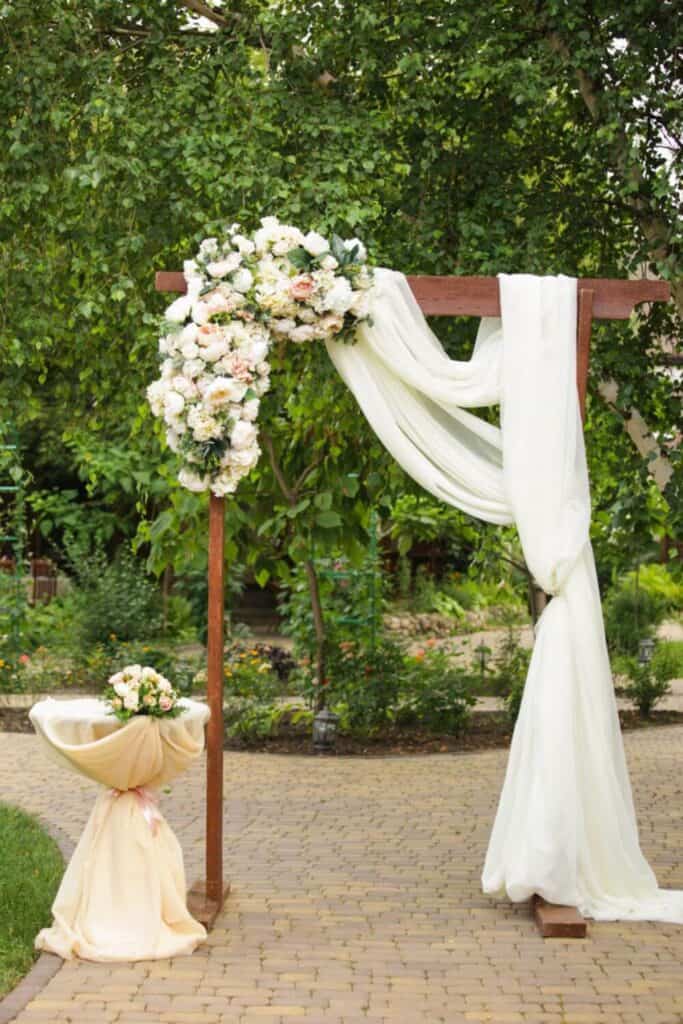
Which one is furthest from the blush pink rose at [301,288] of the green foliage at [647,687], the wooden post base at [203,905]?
the green foliage at [647,687]

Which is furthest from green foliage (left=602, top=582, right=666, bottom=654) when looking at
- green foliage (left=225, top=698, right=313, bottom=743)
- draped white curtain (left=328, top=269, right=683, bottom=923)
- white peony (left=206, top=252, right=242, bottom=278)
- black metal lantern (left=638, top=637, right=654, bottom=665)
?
white peony (left=206, top=252, right=242, bottom=278)

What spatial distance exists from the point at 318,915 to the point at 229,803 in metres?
2.84

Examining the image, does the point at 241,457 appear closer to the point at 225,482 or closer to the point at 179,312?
the point at 225,482

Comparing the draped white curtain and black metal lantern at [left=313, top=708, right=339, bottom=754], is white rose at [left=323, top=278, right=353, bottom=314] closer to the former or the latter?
the draped white curtain

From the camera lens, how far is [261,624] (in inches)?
877

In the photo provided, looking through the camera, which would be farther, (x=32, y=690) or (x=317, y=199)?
(x=32, y=690)

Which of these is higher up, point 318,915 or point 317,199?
point 317,199

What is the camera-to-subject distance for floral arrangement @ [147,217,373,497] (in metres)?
6.91

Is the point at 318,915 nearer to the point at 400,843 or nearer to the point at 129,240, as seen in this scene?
the point at 400,843

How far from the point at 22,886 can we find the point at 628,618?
1058 cm

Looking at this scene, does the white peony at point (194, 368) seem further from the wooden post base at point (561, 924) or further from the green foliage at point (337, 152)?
the wooden post base at point (561, 924)

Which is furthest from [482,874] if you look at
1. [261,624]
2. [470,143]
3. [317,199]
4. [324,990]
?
[261,624]

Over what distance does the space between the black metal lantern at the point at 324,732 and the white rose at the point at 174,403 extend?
5121 millimetres

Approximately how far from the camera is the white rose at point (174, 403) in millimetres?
6918
